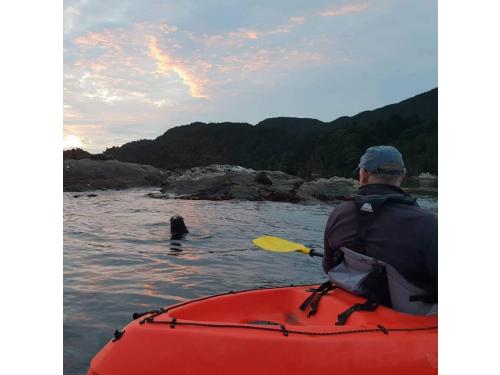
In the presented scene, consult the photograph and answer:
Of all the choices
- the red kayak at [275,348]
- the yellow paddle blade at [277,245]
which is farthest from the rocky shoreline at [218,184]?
the red kayak at [275,348]

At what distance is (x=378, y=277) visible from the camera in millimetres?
3416

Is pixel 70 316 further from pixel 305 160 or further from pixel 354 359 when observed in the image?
pixel 305 160

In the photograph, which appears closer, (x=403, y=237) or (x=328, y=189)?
(x=403, y=237)

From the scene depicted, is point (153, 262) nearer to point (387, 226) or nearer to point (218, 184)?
point (387, 226)

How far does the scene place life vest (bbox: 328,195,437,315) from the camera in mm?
3285

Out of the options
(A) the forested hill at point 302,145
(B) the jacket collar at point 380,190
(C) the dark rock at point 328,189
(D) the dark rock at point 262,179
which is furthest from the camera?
(A) the forested hill at point 302,145

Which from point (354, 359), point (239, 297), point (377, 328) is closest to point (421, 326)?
point (377, 328)

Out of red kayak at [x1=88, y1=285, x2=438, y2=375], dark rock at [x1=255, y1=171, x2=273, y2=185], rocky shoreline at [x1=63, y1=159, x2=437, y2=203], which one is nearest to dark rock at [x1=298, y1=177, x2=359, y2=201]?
rocky shoreline at [x1=63, y1=159, x2=437, y2=203]

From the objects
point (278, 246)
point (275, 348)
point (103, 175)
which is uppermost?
point (103, 175)

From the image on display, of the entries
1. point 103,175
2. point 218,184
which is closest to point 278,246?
point 218,184

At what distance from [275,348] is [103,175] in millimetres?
27035

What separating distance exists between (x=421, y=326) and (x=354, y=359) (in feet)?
2.02

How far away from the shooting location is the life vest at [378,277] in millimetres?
3285

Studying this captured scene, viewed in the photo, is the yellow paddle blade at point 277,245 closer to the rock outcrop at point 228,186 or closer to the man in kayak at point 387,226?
the man in kayak at point 387,226
